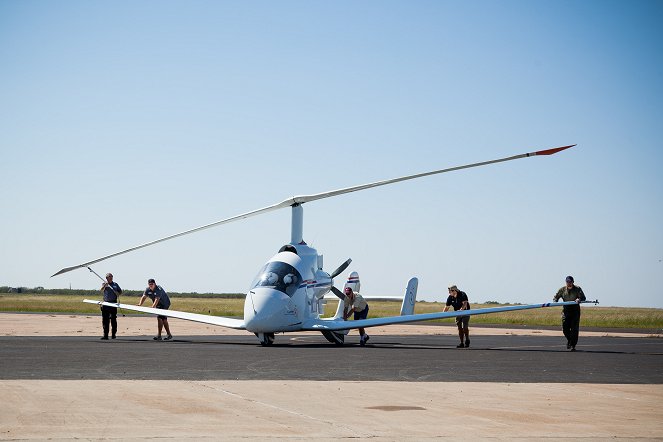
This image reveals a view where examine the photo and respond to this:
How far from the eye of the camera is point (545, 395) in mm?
14523

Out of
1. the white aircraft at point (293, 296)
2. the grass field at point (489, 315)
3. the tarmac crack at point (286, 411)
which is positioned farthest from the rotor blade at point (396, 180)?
the grass field at point (489, 315)

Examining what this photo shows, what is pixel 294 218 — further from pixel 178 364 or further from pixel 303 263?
pixel 178 364

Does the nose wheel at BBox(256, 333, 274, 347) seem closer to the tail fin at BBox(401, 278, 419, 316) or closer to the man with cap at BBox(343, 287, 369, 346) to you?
the man with cap at BBox(343, 287, 369, 346)

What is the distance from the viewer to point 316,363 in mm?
20578

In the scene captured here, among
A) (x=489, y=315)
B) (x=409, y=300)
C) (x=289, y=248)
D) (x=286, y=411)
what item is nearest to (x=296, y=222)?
(x=289, y=248)

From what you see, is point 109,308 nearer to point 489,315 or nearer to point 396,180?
point 396,180

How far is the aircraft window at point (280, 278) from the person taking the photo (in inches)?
1115

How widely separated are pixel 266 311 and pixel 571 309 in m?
9.02

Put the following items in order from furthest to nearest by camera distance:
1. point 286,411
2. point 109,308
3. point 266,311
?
point 109,308 < point 266,311 < point 286,411

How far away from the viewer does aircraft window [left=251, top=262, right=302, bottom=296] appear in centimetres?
2833

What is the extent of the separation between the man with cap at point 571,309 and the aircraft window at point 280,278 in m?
7.82

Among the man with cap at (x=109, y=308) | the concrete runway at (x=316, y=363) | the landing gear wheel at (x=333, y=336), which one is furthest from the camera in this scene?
the man with cap at (x=109, y=308)

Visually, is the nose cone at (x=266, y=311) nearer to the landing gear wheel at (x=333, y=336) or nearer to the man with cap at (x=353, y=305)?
the landing gear wheel at (x=333, y=336)

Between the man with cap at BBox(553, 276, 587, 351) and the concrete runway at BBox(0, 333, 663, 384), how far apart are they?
524 mm
